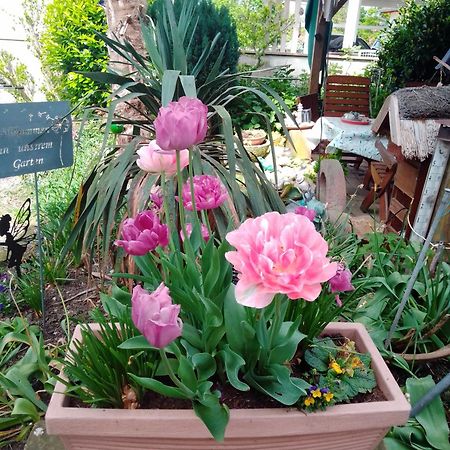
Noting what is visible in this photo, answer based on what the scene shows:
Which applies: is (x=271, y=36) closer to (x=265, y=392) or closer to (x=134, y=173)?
(x=134, y=173)

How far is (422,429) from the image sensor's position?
120 cm

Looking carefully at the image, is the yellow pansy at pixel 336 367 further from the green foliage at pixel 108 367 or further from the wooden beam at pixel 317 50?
the wooden beam at pixel 317 50

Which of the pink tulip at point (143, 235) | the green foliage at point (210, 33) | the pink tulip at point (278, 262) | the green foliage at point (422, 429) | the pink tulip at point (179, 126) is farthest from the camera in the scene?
the green foliage at point (210, 33)

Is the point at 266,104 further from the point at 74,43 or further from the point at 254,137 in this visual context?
the point at 74,43

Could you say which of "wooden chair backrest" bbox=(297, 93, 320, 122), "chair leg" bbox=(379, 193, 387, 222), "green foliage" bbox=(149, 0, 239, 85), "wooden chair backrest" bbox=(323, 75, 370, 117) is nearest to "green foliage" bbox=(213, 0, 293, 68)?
"green foliage" bbox=(149, 0, 239, 85)

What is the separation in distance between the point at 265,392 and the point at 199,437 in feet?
0.51

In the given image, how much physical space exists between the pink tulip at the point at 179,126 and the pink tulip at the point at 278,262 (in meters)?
0.19

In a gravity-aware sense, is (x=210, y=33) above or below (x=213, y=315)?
above

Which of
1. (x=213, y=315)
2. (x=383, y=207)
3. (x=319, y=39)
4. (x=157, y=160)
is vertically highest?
(x=319, y=39)

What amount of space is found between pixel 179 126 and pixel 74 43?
602 centimetres

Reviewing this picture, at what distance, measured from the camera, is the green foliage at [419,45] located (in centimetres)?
496

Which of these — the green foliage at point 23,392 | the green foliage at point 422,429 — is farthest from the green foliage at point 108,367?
the green foliage at point 422,429

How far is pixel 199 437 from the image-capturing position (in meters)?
0.84

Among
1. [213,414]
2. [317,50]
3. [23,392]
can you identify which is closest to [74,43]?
[317,50]
